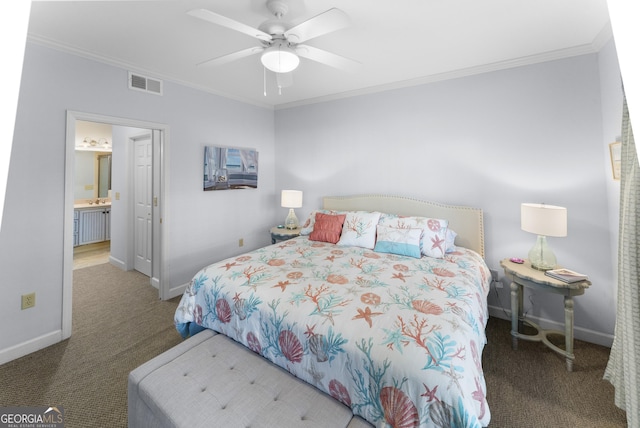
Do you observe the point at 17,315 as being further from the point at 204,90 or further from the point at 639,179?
the point at 639,179

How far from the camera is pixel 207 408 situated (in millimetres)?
1279

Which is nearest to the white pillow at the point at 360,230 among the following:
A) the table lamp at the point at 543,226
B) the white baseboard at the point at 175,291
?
the table lamp at the point at 543,226

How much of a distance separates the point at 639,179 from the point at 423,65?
2.10 meters

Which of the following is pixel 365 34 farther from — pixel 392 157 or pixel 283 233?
pixel 283 233

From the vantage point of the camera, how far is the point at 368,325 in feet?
4.68

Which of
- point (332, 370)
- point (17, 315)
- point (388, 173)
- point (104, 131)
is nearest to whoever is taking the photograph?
point (332, 370)

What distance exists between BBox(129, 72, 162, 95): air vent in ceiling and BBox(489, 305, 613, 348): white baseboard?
421 cm

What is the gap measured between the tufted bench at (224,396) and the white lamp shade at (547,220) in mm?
1982

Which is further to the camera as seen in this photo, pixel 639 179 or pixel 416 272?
pixel 416 272

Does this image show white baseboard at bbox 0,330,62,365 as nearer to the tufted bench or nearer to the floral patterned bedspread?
the floral patterned bedspread

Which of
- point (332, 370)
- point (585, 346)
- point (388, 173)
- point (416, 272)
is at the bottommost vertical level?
point (585, 346)

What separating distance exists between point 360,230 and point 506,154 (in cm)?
160

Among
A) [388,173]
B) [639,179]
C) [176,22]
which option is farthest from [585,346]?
[176,22]

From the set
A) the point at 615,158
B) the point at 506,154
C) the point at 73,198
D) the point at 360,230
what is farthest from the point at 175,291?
the point at 615,158
